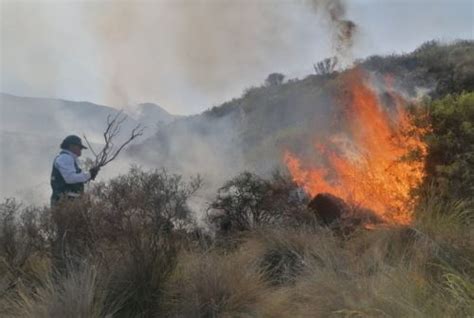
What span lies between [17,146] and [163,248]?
20189 mm

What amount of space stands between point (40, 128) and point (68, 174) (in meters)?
23.7

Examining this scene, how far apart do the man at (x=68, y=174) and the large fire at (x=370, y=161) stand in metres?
3.55

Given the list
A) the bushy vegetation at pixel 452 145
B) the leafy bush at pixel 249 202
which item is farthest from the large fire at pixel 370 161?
the leafy bush at pixel 249 202

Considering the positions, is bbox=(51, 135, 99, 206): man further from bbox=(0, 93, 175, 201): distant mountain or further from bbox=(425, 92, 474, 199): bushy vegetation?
bbox=(0, 93, 175, 201): distant mountain

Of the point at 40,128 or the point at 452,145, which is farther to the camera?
the point at 40,128

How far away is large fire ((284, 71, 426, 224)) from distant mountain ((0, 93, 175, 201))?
6371 mm

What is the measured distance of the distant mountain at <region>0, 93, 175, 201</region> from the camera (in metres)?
20.9

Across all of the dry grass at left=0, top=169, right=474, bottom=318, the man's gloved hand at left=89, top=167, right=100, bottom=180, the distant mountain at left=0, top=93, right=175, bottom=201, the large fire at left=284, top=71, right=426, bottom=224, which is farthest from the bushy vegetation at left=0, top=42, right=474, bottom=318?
the distant mountain at left=0, top=93, right=175, bottom=201

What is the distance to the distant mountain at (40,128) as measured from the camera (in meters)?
20.9

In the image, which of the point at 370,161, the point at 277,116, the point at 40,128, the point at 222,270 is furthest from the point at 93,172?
the point at 40,128

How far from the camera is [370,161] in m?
9.44

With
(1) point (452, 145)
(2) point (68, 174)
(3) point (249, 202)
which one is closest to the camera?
(2) point (68, 174)

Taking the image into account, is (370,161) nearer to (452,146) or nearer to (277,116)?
(452,146)

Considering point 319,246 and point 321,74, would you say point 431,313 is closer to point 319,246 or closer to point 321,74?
point 319,246
